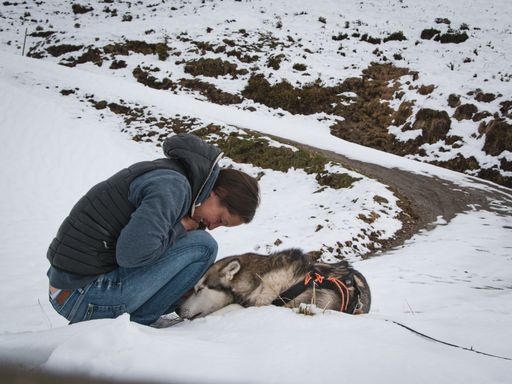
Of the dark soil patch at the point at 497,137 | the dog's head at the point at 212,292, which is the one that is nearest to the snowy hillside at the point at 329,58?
the dark soil patch at the point at 497,137

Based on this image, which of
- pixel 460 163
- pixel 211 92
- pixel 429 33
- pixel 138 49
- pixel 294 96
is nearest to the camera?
pixel 460 163

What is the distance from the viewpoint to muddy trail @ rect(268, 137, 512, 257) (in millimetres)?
7393

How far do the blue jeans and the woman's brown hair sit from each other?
12.7 inches

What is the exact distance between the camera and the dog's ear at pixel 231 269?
2.67 m

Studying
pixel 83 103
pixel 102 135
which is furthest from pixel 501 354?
pixel 83 103

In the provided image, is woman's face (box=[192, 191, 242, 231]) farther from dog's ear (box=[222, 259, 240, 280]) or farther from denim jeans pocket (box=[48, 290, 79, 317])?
denim jeans pocket (box=[48, 290, 79, 317])

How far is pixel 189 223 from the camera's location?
2469 millimetres

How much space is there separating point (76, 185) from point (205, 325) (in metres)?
7.62

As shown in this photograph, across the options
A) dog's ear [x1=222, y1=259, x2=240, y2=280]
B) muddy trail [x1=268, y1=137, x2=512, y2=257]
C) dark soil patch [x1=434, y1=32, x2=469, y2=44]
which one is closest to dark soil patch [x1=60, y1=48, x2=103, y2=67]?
muddy trail [x1=268, y1=137, x2=512, y2=257]

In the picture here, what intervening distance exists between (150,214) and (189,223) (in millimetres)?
633

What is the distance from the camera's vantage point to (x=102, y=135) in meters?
11.5

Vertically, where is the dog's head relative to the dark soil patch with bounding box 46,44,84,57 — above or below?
below

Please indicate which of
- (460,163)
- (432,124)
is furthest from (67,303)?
(432,124)

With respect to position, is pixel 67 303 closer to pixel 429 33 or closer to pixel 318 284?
pixel 318 284
